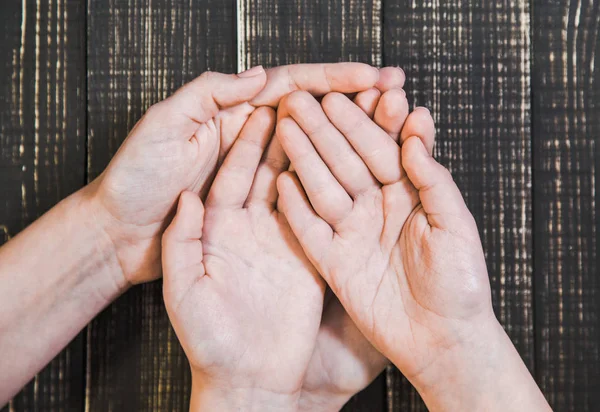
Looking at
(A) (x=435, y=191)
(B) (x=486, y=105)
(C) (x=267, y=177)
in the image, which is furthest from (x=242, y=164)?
(B) (x=486, y=105)

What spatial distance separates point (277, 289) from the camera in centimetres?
77

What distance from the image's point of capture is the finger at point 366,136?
74cm

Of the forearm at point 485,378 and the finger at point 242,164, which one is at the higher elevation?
the finger at point 242,164

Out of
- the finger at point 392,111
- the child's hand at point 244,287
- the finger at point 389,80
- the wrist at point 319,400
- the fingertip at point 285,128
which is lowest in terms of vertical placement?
the wrist at point 319,400

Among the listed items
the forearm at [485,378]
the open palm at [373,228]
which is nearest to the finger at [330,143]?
the open palm at [373,228]

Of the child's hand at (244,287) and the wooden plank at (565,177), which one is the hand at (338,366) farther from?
the wooden plank at (565,177)

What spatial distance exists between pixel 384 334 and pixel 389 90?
0.32 m

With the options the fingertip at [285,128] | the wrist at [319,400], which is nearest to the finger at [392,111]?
the fingertip at [285,128]

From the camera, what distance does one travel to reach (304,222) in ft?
2.50

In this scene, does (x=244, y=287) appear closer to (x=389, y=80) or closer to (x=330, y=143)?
(x=330, y=143)

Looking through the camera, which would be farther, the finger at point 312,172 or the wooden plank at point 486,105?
the wooden plank at point 486,105

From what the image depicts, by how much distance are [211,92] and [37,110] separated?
314mm

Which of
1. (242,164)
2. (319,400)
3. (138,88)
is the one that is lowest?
(319,400)

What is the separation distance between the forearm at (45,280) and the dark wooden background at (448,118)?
0.08 meters
